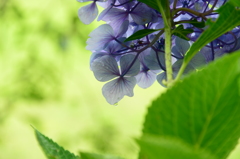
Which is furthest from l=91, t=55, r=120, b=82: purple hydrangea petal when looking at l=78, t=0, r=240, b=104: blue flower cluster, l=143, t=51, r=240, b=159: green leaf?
l=143, t=51, r=240, b=159: green leaf

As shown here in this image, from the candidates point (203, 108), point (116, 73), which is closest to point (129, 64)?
point (116, 73)

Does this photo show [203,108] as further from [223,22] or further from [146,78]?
[146,78]

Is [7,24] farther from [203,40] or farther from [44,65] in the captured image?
[203,40]

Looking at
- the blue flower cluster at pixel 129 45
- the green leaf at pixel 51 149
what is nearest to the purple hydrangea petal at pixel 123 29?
the blue flower cluster at pixel 129 45

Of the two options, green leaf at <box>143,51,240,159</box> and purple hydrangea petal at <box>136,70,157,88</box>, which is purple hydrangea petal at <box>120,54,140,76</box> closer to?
purple hydrangea petal at <box>136,70,157,88</box>

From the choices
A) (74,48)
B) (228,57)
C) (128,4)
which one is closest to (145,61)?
(128,4)

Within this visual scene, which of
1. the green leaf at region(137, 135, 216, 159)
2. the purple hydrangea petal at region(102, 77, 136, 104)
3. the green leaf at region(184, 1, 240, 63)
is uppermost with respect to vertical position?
the purple hydrangea petal at region(102, 77, 136, 104)

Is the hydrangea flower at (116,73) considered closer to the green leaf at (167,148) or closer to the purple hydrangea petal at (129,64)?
the purple hydrangea petal at (129,64)
